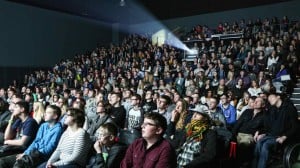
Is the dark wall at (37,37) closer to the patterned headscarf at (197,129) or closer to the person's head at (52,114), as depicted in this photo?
the person's head at (52,114)

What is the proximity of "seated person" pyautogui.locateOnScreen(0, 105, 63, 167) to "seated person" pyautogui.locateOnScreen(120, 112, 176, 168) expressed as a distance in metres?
1.73

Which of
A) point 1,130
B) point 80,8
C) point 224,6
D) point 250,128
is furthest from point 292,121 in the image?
point 80,8

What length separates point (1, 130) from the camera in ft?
19.1

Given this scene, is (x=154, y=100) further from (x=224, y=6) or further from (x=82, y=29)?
(x=82, y=29)

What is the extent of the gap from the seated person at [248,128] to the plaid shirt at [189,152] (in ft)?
3.54

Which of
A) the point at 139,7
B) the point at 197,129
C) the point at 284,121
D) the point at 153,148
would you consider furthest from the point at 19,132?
the point at 139,7

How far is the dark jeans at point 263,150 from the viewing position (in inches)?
191

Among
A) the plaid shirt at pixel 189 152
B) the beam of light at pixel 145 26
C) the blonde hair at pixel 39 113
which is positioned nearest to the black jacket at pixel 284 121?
the plaid shirt at pixel 189 152

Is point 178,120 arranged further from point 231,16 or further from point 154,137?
point 231,16

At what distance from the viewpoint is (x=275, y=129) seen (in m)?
5.09

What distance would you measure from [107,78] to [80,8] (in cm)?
683

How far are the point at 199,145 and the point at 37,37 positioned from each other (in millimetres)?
15741

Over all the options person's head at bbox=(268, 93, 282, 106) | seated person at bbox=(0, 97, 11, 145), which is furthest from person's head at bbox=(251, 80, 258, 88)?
seated person at bbox=(0, 97, 11, 145)

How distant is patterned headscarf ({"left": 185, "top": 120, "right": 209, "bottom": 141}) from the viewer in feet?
13.1
